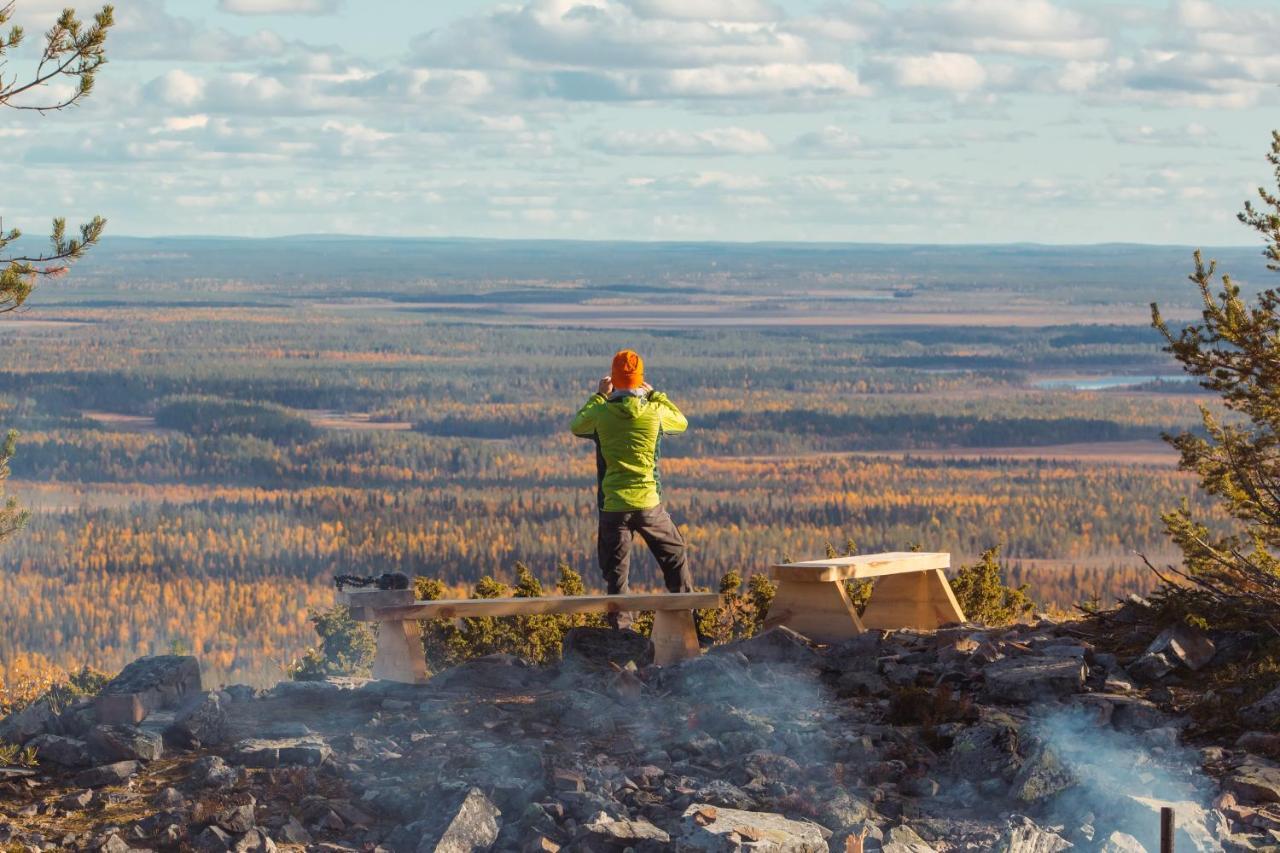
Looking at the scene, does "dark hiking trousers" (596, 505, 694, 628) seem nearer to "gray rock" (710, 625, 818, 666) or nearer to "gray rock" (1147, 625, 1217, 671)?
"gray rock" (710, 625, 818, 666)

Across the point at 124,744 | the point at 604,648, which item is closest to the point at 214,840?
the point at 124,744

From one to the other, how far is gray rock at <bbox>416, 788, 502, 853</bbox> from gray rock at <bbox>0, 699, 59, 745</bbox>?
3215 millimetres

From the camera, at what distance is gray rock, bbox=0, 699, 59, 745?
1324 cm

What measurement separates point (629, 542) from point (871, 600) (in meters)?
2.42

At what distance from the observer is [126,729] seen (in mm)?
13016

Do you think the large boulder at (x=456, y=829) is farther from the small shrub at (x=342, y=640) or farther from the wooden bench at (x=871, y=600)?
the small shrub at (x=342, y=640)

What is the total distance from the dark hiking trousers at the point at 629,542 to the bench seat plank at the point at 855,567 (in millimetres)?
822

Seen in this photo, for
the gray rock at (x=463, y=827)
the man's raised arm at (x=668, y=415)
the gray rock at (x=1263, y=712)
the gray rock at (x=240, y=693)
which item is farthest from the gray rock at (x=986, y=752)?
the gray rock at (x=240, y=693)

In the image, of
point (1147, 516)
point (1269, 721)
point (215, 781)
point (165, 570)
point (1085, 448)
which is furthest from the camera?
point (1085, 448)

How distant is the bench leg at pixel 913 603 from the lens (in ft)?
56.0

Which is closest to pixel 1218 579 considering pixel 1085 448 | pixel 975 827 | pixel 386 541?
pixel 975 827

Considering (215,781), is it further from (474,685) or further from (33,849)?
(474,685)

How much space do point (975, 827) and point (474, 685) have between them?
4.40 meters

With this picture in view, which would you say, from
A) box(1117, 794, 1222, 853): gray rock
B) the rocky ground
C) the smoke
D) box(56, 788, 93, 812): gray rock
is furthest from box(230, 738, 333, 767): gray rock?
box(1117, 794, 1222, 853): gray rock
